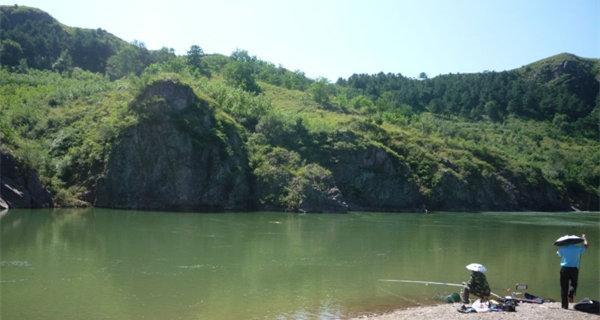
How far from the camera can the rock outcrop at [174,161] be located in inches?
3157

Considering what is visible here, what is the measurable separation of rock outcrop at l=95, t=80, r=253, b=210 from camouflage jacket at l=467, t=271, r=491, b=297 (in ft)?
200

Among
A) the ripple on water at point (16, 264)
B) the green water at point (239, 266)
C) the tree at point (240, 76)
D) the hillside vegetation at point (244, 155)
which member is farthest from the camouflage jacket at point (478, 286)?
the tree at point (240, 76)

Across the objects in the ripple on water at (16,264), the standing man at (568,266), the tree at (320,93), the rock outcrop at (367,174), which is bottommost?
the ripple on water at (16,264)

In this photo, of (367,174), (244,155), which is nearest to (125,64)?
(244,155)

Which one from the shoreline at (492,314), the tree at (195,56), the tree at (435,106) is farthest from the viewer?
the tree at (435,106)

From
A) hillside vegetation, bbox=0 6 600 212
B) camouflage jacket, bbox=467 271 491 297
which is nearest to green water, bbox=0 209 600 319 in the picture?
camouflage jacket, bbox=467 271 491 297

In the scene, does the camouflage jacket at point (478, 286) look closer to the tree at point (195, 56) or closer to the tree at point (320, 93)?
the tree at point (320, 93)

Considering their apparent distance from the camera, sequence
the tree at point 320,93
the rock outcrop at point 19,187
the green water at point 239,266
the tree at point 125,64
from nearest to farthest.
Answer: the green water at point 239,266
the rock outcrop at point 19,187
the tree at point 320,93
the tree at point 125,64

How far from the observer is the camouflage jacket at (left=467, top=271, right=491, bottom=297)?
2467 cm

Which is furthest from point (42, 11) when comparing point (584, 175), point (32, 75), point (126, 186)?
point (584, 175)

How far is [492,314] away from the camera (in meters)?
21.2

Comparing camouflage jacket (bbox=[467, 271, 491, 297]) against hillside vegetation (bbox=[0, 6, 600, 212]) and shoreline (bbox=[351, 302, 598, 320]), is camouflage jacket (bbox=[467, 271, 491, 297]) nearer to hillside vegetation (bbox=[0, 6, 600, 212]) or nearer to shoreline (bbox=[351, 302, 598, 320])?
shoreline (bbox=[351, 302, 598, 320])

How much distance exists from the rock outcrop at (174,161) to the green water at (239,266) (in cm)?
1718

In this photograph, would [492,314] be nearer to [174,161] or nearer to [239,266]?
[239,266]
